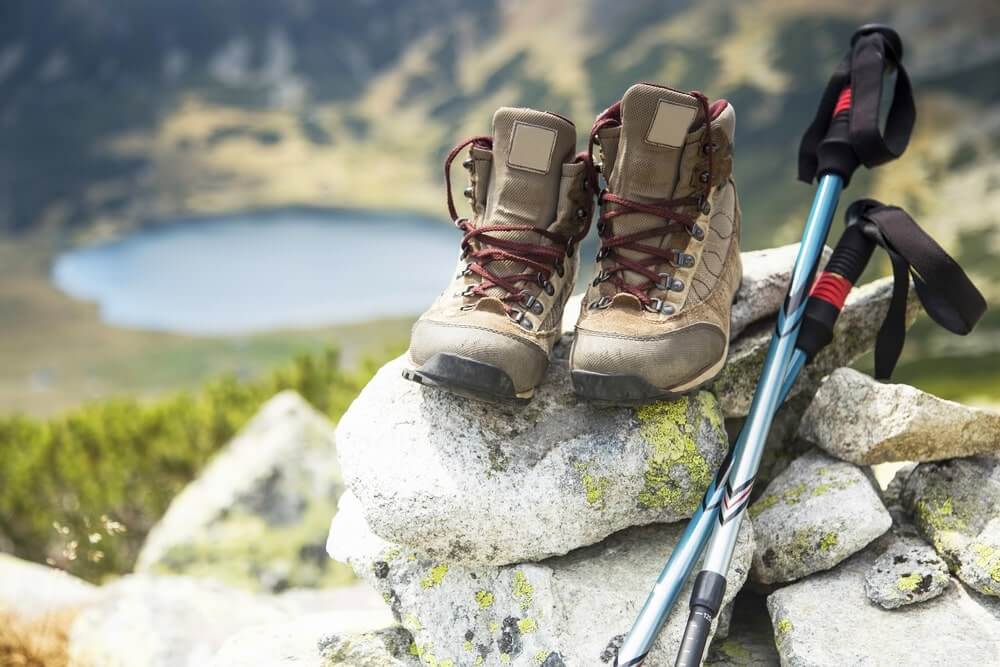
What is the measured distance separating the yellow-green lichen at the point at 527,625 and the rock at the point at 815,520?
4.03ft

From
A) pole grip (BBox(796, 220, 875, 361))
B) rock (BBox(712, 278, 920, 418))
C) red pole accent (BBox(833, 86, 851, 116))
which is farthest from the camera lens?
red pole accent (BBox(833, 86, 851, 116))

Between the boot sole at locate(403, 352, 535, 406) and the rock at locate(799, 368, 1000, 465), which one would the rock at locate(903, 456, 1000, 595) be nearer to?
the rock at locate(799, 368, 1000, 465)

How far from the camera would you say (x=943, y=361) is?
7019cm

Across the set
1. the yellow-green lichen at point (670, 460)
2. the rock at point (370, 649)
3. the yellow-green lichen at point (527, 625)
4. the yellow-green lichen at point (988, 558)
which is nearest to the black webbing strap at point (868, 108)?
the yellow-green lichen at point (670, 460)

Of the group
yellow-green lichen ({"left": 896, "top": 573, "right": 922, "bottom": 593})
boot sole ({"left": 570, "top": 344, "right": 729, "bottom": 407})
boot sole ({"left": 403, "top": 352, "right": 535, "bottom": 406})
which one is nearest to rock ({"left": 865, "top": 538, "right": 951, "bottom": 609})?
yellow-green lichen ({"left": 896, "top": 573, "right": 922, "bottom": 593})

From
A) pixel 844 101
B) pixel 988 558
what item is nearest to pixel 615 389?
pixel 988 558

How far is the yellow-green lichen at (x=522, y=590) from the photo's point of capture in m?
3.56

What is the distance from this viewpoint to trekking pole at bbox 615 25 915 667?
335cm

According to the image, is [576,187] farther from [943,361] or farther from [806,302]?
[943,361]

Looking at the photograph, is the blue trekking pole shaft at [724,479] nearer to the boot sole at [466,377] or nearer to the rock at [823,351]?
the rock at [823,351]

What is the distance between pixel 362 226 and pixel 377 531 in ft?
585

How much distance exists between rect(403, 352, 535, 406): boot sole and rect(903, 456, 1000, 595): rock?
83.8 inches

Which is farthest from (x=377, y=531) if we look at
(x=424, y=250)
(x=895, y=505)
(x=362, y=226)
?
(x=362, y=226)

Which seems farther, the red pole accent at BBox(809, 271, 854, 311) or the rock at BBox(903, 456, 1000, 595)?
the red pole accent at BBox(809, 271, 854, 311)
